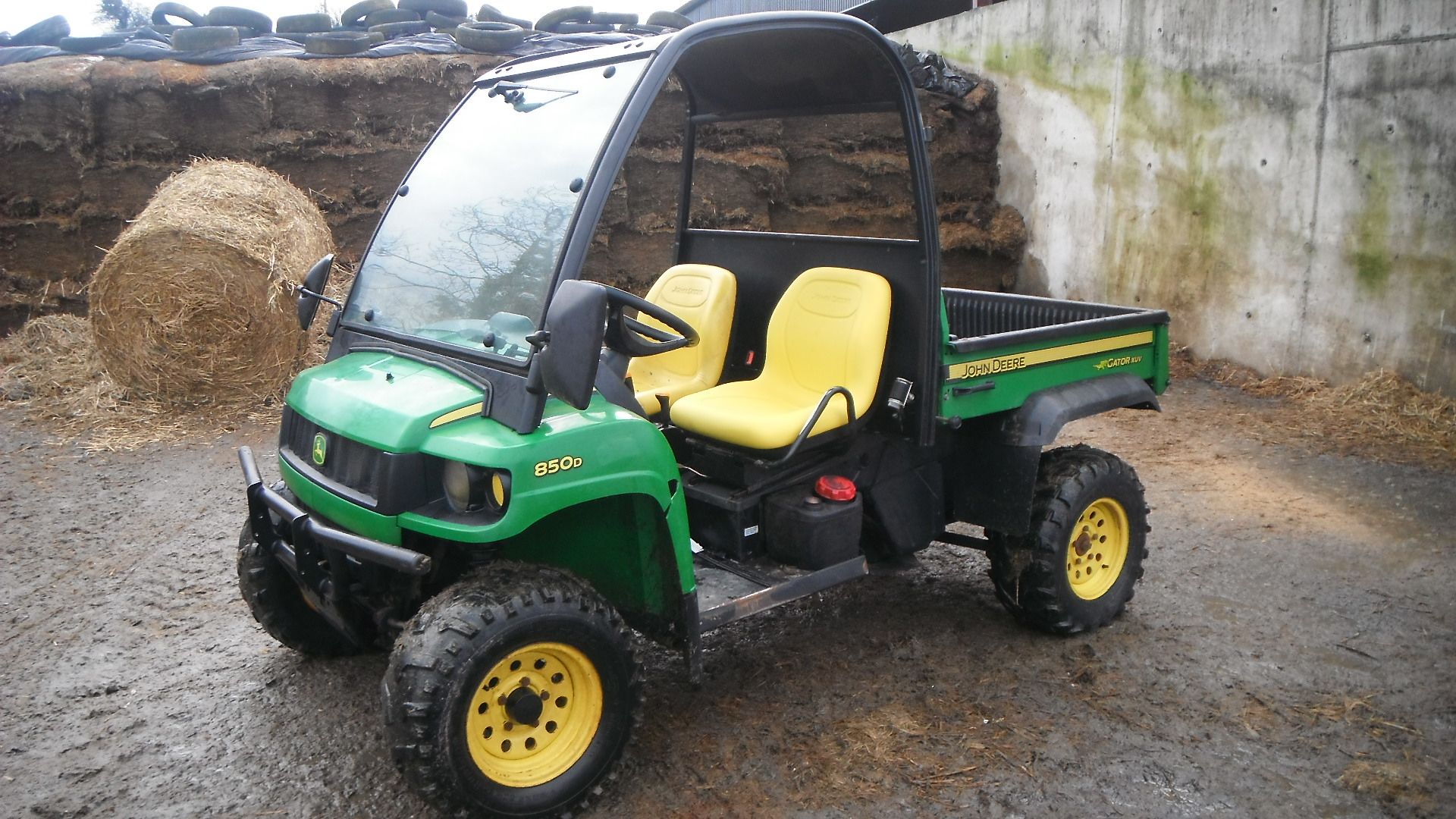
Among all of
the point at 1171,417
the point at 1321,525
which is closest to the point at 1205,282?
the point at 1171,417

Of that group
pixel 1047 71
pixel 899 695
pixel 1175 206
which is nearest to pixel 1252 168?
pixel 1175 206

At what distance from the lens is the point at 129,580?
15.4 feet

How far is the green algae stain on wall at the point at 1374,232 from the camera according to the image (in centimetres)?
682

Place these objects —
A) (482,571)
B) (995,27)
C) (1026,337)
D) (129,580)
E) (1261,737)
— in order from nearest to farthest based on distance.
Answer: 1. (482,571)
2. (1261,737)
3. (1026,337)
4. (129,580)
5. (995,27)

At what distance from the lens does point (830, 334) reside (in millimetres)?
3844

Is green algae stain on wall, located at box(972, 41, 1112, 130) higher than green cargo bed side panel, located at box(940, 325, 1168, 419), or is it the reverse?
green algae stain on wall, located at box(972, 41, 1112, 130)

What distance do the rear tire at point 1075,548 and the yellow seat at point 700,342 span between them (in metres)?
1.26

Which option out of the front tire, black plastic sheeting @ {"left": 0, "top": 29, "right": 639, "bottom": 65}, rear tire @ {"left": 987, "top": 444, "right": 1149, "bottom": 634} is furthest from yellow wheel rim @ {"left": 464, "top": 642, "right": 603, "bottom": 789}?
black plastic sheeting @ {"left": 0, "top": 29, "right": 639, "bottom": 65}

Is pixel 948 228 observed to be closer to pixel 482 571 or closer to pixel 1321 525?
pixel 1321 525

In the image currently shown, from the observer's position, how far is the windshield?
301 cm

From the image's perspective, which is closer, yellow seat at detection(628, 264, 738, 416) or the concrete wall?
yellow seat at detection(628, 264, 738, 416)

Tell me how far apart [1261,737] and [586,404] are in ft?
7.70

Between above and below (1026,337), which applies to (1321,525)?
below

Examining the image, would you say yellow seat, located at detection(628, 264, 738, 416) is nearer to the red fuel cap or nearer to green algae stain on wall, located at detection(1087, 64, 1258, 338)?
the red fuel cap
